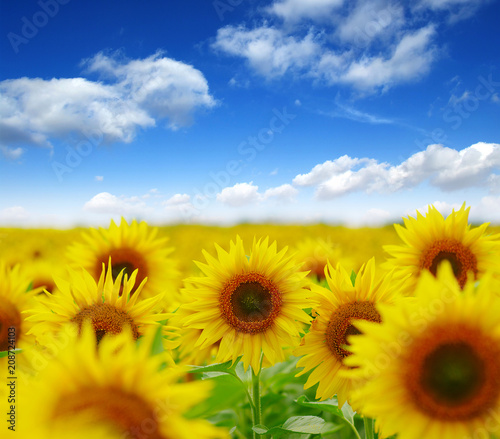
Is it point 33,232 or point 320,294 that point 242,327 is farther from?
point 33,232

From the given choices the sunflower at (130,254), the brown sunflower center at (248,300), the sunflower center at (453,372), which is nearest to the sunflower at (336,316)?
the brown sunflower center at (248,300)

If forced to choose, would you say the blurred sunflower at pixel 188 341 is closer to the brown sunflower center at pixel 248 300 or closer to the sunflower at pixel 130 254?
the brown sunflower center at pixel 248 300

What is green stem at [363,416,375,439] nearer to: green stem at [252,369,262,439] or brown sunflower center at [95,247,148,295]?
green stem at [252,369,262,439]

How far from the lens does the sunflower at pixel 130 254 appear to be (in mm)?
3279

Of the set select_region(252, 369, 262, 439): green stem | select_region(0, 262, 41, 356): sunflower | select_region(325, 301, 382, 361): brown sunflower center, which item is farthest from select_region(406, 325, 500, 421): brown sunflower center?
select_region(0, 262, 41, 356): sunflower

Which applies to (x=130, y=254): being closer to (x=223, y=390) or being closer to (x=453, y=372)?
(x=223, y=390)

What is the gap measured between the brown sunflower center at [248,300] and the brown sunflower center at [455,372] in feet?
3.42

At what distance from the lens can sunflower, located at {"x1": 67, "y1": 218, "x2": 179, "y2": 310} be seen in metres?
3.28

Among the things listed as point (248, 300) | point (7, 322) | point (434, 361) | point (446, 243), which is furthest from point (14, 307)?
point (446, 243)

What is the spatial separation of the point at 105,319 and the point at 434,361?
1.34 meters

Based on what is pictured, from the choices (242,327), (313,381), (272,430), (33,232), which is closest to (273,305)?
(242,327)

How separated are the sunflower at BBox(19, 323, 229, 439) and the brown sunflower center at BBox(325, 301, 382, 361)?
1.15 meters

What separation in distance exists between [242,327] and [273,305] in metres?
0.19

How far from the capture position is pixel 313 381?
6.84 ft
